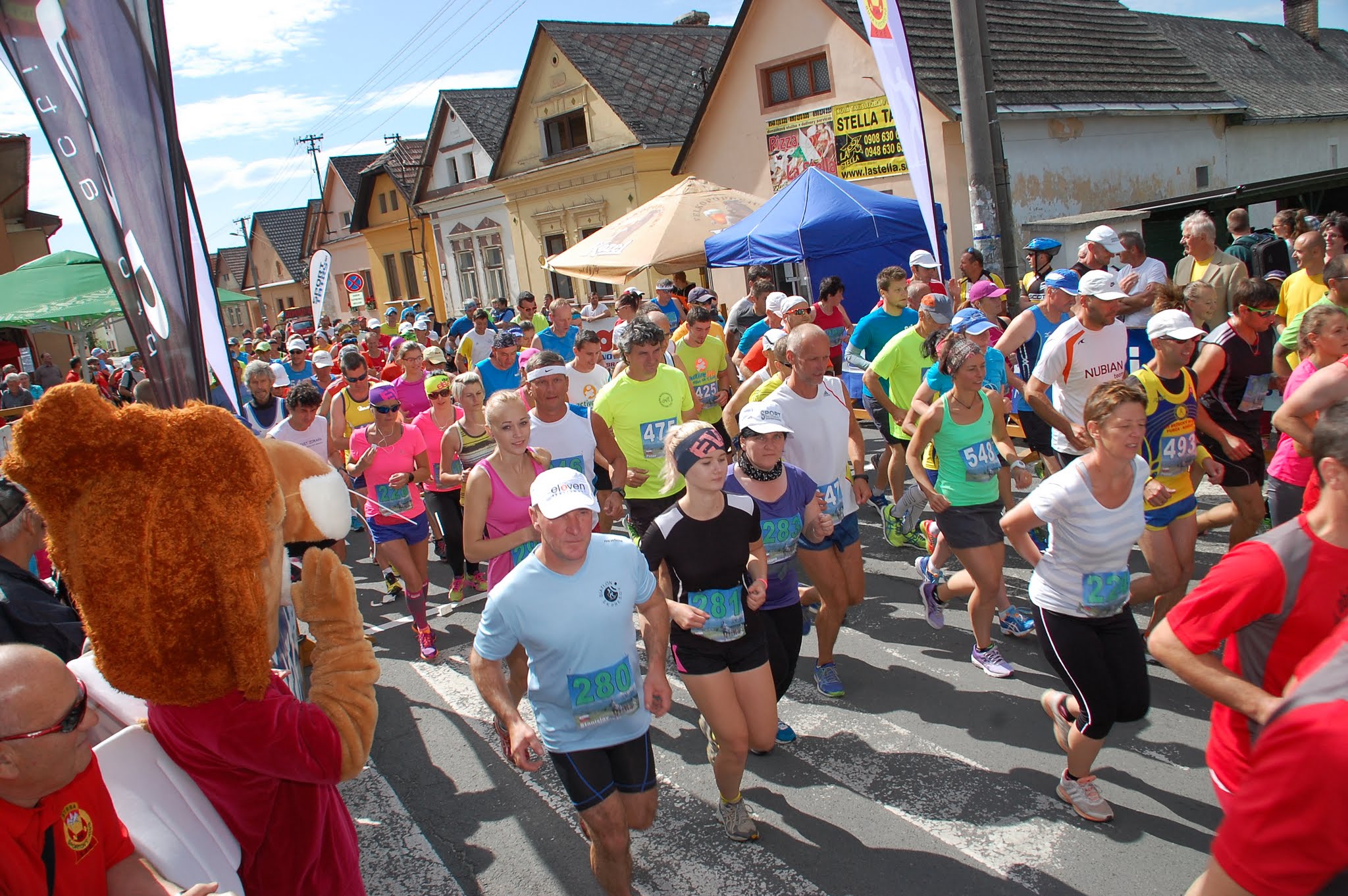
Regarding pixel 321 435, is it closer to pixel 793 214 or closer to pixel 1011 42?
pixel 793 214

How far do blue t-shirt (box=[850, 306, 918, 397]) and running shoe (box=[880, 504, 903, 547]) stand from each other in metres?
1.23

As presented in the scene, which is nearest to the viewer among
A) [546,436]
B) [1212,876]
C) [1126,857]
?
[1212,876]

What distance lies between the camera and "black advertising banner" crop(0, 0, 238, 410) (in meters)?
3.03

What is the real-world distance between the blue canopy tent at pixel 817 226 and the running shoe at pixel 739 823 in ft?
26.6

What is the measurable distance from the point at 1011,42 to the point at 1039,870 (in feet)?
60.6

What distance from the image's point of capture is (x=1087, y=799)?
3.83 metres

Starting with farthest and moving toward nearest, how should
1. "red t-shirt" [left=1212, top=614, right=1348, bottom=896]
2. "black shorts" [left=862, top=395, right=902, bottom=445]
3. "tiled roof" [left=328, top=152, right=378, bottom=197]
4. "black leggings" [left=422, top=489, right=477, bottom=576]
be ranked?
"tiled roof" [left=328, top=152, right=378, bottom=197] → "black shorts" [left=862, top=395, right=902, bottom=445] → "black leggings" [left=422, top=489, right=477, bottom=576] → "red t-shirt" [left=1212, top=614, right=1348, bottom=896]

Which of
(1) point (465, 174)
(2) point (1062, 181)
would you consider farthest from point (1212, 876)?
(1) point (465, 174)

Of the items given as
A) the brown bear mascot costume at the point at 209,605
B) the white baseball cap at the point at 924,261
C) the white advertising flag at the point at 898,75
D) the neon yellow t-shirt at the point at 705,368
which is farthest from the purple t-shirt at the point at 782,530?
the white baseball cap at the point at 924,261

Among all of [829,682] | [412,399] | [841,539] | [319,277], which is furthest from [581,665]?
[319,277]

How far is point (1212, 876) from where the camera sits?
1831 mm

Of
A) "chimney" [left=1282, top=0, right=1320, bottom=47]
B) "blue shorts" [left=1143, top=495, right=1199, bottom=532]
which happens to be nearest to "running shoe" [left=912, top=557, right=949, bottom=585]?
"blue shorts" [left=1143, top=495, right=1199, bottom=532]

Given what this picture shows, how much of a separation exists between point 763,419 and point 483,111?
30.6 metres

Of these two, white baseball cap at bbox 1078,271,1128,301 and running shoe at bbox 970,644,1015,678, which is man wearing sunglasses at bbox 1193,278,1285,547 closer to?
white baseball cap at bbox 1078,271,1128,301
